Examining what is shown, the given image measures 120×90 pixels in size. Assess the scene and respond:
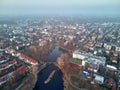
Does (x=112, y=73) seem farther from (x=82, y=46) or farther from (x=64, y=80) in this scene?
(x=82, y=46)

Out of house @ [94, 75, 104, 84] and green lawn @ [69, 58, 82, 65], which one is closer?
house @ [94, 75, 104, 84]

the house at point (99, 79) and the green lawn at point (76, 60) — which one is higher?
the green lawn at point (76, 60)

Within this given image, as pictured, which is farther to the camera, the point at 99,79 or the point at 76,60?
the point at 76,60

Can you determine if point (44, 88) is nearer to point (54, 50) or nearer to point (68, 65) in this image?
point (68, 65)

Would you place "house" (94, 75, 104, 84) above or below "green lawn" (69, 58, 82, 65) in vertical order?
below

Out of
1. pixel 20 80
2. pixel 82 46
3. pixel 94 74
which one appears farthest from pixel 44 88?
pixel 82 46

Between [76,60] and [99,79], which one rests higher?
[76,60]

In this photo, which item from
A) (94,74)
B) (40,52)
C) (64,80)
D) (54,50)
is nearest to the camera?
(64,80)

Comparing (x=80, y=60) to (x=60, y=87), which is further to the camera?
(x=80, y=60)

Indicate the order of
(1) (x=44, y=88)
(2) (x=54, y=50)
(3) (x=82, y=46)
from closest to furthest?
1. (1) (x=44, y=88)
2. (2) (x=54, y=50)
3. (3) (x=82, y=46)

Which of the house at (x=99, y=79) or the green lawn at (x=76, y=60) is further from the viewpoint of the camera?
the green lawn at (x=76, y=60)
